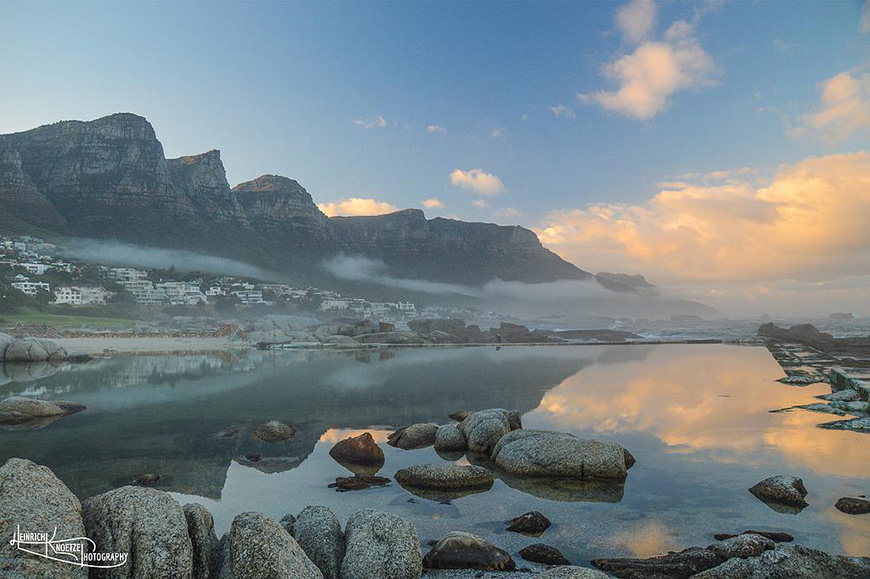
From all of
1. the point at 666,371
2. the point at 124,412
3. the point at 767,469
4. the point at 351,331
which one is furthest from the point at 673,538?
the point at 351,331

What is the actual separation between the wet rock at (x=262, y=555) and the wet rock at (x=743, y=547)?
7084 millimetres

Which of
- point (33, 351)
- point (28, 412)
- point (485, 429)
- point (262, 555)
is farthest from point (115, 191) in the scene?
point (262, 555)

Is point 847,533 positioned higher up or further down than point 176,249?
further down

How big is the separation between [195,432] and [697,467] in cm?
1811

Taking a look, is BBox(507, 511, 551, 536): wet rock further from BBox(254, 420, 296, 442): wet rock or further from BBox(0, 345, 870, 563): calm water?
BBox(254, 420, 296, 442): wet rock

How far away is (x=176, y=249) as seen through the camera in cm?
15212

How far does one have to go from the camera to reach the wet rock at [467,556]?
352 inches

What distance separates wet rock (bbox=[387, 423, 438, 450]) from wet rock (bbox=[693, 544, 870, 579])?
11.4m

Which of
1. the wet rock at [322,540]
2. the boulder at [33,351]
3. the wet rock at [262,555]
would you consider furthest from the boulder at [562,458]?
the boulder at [33,351]

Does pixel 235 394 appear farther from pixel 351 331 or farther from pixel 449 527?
pixel 351 331

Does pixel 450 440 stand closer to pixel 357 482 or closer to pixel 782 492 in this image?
pixel 357 482

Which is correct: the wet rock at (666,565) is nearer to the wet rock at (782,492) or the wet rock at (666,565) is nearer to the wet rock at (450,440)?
the wet rock at (782,492)

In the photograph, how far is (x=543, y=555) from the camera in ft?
30.8

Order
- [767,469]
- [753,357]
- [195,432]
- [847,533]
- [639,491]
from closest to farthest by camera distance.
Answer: [847,533] → [639,491] → [767,469] → [195,432] → [753,357]
